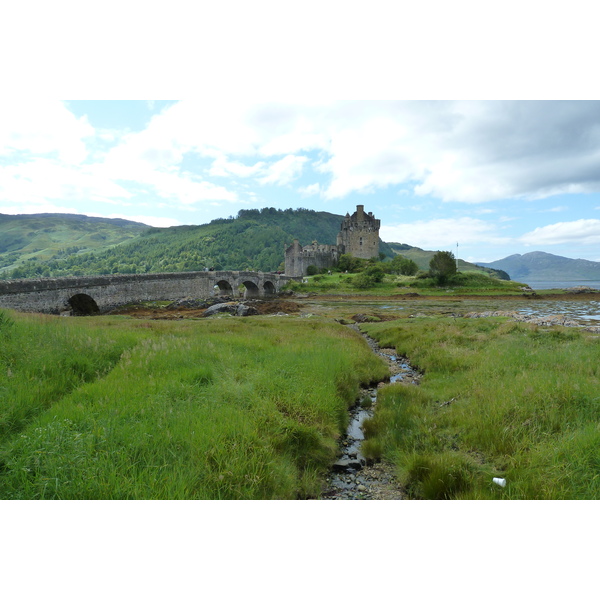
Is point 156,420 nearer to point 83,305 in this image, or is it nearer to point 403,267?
point 83,305

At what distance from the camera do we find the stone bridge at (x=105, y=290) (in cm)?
3294

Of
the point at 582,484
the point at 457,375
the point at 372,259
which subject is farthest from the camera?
the point at 372,259

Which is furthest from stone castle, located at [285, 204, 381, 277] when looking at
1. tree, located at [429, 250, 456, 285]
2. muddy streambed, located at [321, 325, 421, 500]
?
muddy streambed, located at [321, 325, 421, 500]

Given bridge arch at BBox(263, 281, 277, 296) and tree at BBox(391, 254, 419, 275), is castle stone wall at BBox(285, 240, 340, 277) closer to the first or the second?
bridge arch at BBox(263, 281, 277, 296)

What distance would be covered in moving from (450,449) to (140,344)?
7.77 m

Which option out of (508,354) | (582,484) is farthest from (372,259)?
(582,484)

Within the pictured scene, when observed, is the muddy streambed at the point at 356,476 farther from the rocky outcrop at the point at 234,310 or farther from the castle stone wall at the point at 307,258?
the castle stone wall at the point at 307,258

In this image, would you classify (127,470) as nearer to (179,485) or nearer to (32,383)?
(179,485)

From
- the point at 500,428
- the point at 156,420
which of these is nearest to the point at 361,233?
the point at 500,428

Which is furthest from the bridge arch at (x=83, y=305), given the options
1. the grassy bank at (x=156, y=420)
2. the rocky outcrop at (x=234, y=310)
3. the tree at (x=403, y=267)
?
the tree at (x=403, y=267)

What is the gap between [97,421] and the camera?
462cm

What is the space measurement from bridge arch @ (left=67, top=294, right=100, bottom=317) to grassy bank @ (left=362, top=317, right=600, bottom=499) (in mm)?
41102

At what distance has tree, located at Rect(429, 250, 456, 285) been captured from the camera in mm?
76812

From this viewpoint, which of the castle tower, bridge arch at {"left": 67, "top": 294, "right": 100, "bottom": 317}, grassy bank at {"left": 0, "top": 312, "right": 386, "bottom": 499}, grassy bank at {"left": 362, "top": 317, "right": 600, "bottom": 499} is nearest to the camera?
grassy bank at {"left": 0, "top": 312, "right": 386, "bottom": 499}
